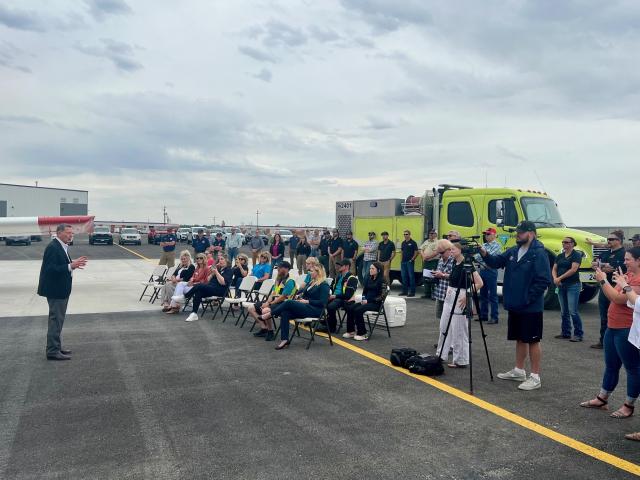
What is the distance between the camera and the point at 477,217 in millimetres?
12945

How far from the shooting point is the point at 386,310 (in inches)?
384

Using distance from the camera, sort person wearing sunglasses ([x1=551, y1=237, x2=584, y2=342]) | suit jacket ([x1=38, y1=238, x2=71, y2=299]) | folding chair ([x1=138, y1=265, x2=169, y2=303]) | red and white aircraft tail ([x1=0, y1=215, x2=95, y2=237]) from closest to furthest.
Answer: suit jacket ([x1=38, y1=238, x2=71, y2=299]) → person wearing sunglasses ([x1=551, y1=237, x2=584, y2=342]) → folding chair ([x1=138, y1=265, x2=169, y2=303]) → red and white aircraft tail ([x1=0, y1=215, x2=95, y2=237])

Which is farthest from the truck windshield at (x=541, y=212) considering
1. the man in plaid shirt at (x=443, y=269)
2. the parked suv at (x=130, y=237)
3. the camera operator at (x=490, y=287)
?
the parked suv at (x=130, y=237)

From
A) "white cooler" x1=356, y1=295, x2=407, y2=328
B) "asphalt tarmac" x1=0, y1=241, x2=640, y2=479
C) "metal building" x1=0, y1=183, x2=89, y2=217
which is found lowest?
"asphalt tarmac" x1=0, y1=241, x2=640, y2=479

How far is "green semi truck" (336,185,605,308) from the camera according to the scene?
11.8m

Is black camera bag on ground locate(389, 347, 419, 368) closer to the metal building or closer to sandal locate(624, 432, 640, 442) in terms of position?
sandal locate(624, 432, 640, 442)

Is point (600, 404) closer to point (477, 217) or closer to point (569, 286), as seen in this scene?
point (569, 286)

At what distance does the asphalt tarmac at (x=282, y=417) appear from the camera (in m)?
3.98

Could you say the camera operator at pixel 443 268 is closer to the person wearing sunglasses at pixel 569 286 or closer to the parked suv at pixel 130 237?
the person wearing sunglasses at pixel 569 286

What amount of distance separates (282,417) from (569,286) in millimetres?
6110

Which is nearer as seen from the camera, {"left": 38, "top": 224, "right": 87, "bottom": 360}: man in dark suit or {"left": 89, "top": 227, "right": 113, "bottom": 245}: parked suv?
{"left": 38, "top": 224, "right": 87, "bottom": 360}: man in dark suit

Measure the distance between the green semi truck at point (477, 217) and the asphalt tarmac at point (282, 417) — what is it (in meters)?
4.23

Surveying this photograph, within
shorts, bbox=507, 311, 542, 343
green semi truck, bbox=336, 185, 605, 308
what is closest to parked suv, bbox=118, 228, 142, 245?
green semi truck, bbox=336, 185, 605, 308

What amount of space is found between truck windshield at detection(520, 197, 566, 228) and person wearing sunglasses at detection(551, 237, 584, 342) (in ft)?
11.3
